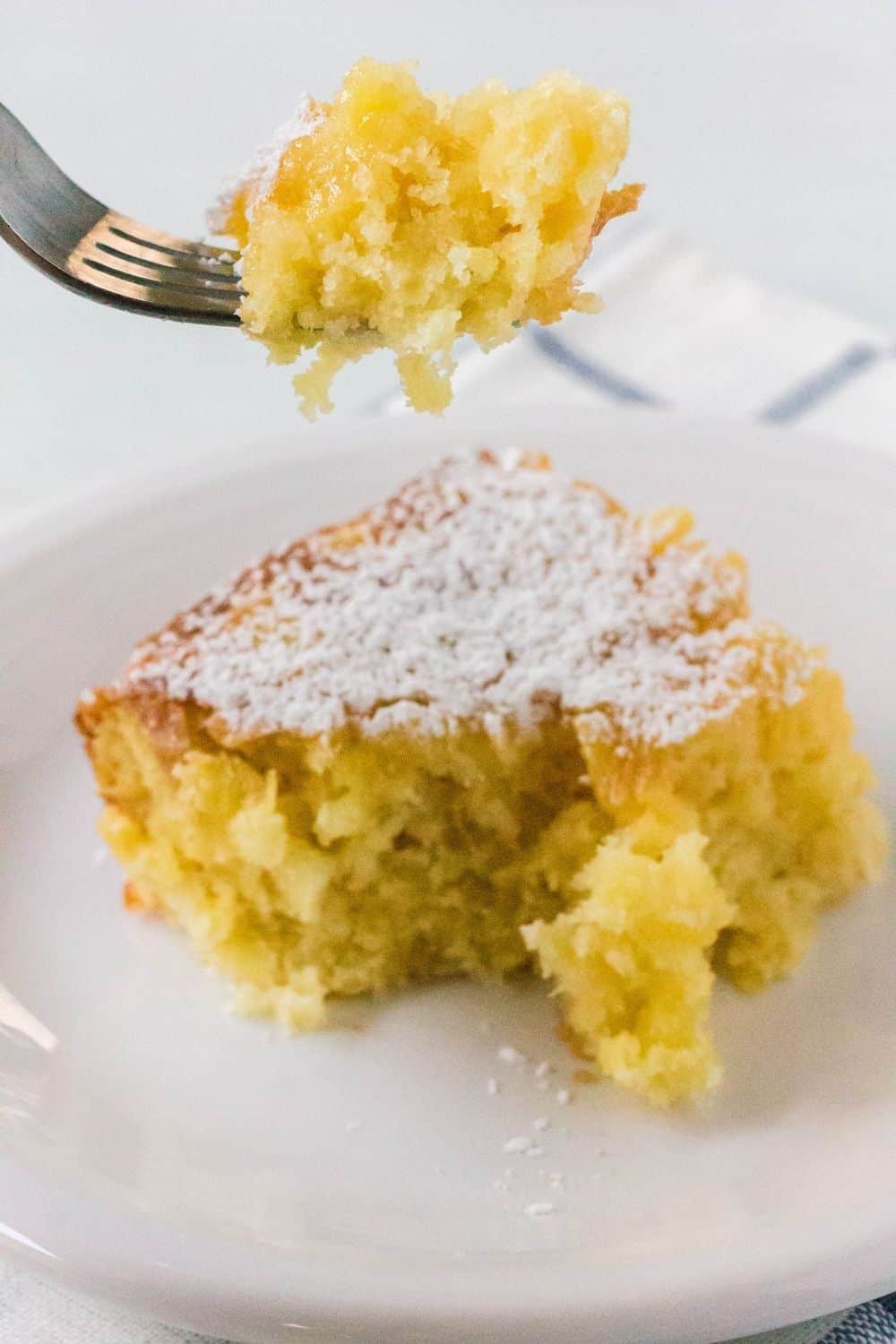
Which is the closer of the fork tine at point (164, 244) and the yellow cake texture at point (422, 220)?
the yellow cake texture at point (422, 220)

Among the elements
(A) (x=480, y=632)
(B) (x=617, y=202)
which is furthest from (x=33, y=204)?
(A) (x=480, y=632)

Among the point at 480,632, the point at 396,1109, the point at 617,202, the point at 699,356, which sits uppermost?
the point at 699,356

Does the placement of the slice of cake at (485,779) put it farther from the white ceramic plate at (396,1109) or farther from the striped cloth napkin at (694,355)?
the striped cloth napkin at (694,355)

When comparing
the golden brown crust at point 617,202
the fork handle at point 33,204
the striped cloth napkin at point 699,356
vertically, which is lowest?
the golden brown crust at point 617,202

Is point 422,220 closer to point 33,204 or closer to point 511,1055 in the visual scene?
point 33,204

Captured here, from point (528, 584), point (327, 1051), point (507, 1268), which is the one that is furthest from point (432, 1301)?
point (528, 584)

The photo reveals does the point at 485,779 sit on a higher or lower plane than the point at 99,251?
lower

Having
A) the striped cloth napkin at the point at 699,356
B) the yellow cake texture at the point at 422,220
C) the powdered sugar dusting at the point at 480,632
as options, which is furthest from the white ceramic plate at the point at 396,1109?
the yellow cake texture at the point at 422,220

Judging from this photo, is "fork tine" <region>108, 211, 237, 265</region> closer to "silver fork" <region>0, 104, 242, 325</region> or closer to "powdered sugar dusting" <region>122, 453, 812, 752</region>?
"silver fork" <region>0, 104, 242, 325</region>


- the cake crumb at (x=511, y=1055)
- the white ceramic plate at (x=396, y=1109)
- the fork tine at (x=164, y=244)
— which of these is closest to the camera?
the white ceramic plate at (x=396, y=1109)
